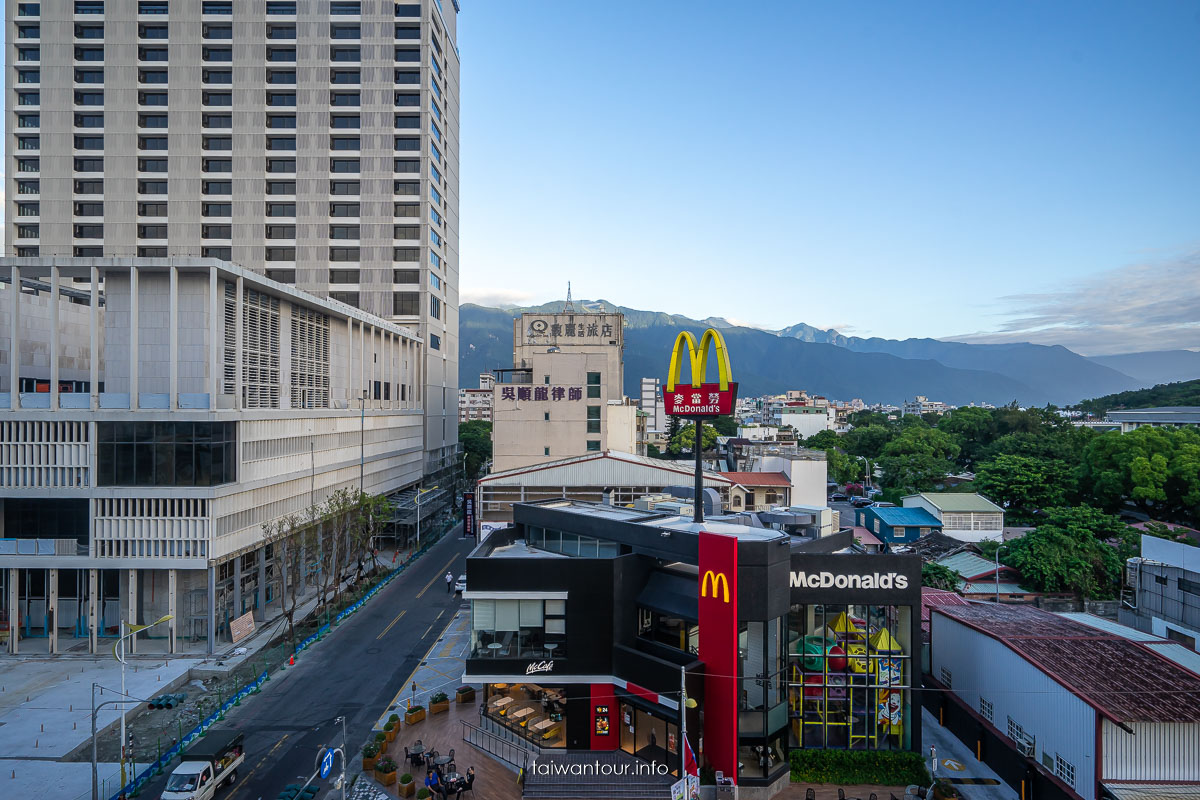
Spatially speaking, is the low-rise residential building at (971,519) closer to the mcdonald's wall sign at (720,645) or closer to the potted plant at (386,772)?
the mcdonald's wall sign at (720,645)

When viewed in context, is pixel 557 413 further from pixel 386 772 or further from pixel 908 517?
pixel 386 772

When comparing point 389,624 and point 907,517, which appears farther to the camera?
point 907,517

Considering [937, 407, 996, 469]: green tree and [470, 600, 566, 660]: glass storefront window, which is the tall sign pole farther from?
[937, 407, 996, 469]: green tree

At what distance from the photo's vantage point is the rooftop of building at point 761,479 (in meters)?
70.2

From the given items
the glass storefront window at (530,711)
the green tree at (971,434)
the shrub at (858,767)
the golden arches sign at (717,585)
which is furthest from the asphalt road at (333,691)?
the green tree at (971,434)

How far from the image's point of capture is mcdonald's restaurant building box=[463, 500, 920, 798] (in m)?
25.3

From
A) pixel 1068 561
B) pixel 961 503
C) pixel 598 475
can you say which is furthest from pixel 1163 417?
pixel 598 475

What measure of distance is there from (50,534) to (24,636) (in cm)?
764

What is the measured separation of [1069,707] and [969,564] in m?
31.5

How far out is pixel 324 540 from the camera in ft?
175

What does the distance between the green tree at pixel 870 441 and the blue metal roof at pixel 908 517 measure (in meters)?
61.5

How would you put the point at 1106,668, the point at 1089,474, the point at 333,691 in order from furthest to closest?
the point at 1089,474, the point at 333,691, the point at 1106,668

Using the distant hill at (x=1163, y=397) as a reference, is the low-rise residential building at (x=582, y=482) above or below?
below

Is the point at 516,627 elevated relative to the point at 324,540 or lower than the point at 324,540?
elevated
